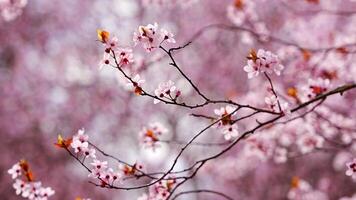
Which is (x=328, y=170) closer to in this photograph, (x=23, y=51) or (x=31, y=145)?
(x=31, y=145)

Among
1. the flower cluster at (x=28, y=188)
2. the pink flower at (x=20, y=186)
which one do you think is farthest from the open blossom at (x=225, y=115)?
the pink flower at (x=20, y=186)

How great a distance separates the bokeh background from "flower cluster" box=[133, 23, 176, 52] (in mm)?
8071

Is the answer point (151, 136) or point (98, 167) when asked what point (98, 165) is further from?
point (151, 136)

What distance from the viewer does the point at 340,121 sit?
20.4 feet

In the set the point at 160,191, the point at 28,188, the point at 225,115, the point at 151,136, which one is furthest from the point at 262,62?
the point at 28,188

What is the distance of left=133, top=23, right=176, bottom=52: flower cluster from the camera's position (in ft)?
9.34

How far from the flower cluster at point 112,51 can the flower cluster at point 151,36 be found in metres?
0.11

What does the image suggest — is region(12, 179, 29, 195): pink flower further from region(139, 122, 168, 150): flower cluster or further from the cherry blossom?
the cherry blossom

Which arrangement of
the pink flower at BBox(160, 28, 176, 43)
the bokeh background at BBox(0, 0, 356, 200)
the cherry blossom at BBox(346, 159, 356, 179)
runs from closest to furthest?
the pink flower at BBox(160, 28, 176, 43)
the cherry blossom at BBox(346, 159, 356, 179)
the bokeh background at BBox(0, 0, 356, 200)

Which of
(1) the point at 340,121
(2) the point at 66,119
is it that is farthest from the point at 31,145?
(1) the point at 340,121

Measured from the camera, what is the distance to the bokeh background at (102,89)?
11.5m

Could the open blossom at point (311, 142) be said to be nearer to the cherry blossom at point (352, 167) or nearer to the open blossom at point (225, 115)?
the cherry blossom at point (352, 167)

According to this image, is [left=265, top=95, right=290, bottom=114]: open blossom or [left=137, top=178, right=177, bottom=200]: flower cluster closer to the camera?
[left=265, top=95, right=290, bottom=114]: open blossom

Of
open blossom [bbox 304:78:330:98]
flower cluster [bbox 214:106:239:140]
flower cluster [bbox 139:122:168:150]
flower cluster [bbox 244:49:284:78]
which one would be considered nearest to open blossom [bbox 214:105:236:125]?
flower cluster [bbox 214:106:239:140]
